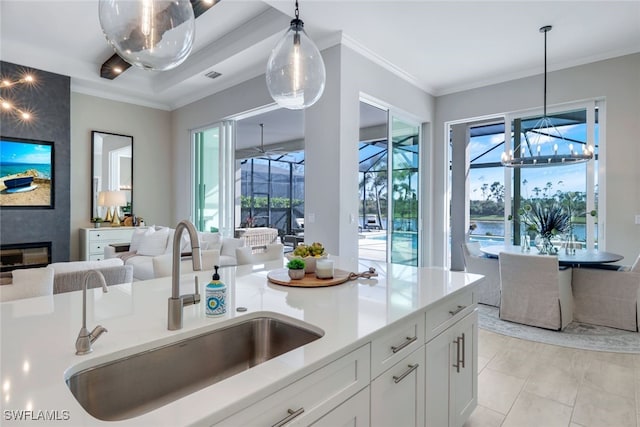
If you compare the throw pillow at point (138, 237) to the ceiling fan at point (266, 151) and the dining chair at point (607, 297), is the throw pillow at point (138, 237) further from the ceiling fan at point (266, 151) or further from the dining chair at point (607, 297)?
the dining chair at point (607, 297)

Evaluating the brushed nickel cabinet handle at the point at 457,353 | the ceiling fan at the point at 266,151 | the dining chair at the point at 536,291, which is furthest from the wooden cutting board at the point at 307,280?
the ceiling fan at the point at 266,151

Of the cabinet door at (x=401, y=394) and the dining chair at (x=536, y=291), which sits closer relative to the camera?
the cabinet door at (x=401, y=394)

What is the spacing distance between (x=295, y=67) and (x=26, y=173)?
16.2ft

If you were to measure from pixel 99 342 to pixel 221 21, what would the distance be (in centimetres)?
402

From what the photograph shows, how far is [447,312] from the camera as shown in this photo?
1.70 meters

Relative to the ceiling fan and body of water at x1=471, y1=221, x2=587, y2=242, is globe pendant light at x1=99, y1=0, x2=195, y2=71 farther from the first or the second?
the ceiling fan

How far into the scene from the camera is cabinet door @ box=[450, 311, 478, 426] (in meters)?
1.78

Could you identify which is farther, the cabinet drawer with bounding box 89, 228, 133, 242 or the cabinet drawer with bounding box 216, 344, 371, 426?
the cabinet drawer with bounding box 89, 228, 133, 242

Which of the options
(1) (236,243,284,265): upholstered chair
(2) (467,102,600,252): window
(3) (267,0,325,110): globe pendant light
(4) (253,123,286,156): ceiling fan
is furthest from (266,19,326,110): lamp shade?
(4) (253,123,286,156): ceiling fan

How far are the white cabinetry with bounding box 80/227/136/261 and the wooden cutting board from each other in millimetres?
4806

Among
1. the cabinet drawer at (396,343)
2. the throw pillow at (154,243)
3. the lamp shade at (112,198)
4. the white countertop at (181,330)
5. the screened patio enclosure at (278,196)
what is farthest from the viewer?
the screened patio enclosure at (278,196)

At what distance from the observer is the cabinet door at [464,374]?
70.1 inches

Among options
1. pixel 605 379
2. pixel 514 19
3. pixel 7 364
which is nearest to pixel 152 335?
pixel 7 364

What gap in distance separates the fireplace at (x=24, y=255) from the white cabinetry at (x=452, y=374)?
559cm
